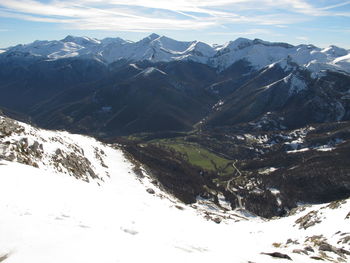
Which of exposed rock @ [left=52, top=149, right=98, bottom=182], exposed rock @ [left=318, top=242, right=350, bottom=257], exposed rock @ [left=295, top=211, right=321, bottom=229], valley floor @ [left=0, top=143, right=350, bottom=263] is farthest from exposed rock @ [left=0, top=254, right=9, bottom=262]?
exposed rock @ [left=295, top=211, right=321, bottom=229]

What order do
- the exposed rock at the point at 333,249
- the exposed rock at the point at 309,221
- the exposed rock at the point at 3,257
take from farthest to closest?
the exposed rock at the point at 309,221 < the exposed rock at the point at 333,249 < the exposed rock at the point at 3,257

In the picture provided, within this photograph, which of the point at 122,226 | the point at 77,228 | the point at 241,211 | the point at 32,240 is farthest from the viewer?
the point at 241,211

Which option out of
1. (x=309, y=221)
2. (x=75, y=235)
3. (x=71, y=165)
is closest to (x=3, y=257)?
(x=75, y=235)

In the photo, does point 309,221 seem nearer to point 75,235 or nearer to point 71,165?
point 71,165

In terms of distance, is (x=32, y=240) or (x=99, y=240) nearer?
(x=32, y=240)

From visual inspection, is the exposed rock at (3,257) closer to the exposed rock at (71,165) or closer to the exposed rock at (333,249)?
the exposed rock at (333,249)

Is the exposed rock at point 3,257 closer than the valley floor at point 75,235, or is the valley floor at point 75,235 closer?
the exposed rock at point 3,257

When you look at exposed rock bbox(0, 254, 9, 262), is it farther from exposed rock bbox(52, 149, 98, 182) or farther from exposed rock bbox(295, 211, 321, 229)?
exposed rock bbox(295, 211, 321, 229)

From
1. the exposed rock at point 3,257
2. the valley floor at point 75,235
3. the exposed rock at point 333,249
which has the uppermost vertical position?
the exposed rock at point 3,257

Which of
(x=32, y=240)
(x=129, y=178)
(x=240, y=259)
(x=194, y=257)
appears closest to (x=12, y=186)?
(x=32, y=240)

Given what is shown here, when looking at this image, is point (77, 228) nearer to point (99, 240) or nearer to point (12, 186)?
point (99, 240)

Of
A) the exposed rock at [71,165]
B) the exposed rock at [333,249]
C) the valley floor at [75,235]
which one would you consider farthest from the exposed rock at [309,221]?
the exposed rock at [71,165]
